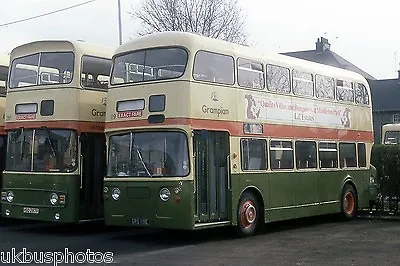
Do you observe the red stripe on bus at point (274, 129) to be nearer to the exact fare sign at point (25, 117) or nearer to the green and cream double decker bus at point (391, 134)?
the exact fare sign at point (25, 117)

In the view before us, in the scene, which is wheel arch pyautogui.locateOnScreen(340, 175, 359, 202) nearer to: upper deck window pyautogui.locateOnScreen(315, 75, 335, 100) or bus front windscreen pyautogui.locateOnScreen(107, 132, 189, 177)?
upper deck window pyautogui.locateOnScreen(315, 75, 335, 100)

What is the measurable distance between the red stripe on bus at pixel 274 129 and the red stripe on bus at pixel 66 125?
1.01 m

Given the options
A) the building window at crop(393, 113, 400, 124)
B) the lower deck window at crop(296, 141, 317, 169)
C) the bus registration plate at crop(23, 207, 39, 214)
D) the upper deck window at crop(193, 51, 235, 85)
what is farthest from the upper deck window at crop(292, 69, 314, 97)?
the building window at crop(393, 113, 400, 124)

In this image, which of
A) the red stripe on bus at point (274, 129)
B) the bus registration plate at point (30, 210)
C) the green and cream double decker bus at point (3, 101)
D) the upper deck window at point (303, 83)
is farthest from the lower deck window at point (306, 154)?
the green and cream double decker bus at point (3, 101)

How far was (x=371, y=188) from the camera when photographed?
66.7ft

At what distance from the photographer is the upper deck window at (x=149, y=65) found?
13.8m

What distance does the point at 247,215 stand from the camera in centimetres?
1501

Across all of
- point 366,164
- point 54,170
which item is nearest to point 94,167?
point 54,170

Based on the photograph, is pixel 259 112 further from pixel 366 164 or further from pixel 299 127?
pixel 366 164

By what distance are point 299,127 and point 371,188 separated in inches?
186

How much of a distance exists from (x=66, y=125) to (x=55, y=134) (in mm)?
374

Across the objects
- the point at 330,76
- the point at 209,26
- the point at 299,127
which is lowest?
the point at 299,127

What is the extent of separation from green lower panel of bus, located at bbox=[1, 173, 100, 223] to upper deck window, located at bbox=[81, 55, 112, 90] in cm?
236

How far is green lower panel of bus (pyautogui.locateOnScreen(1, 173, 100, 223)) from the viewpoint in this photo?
1505 cm
